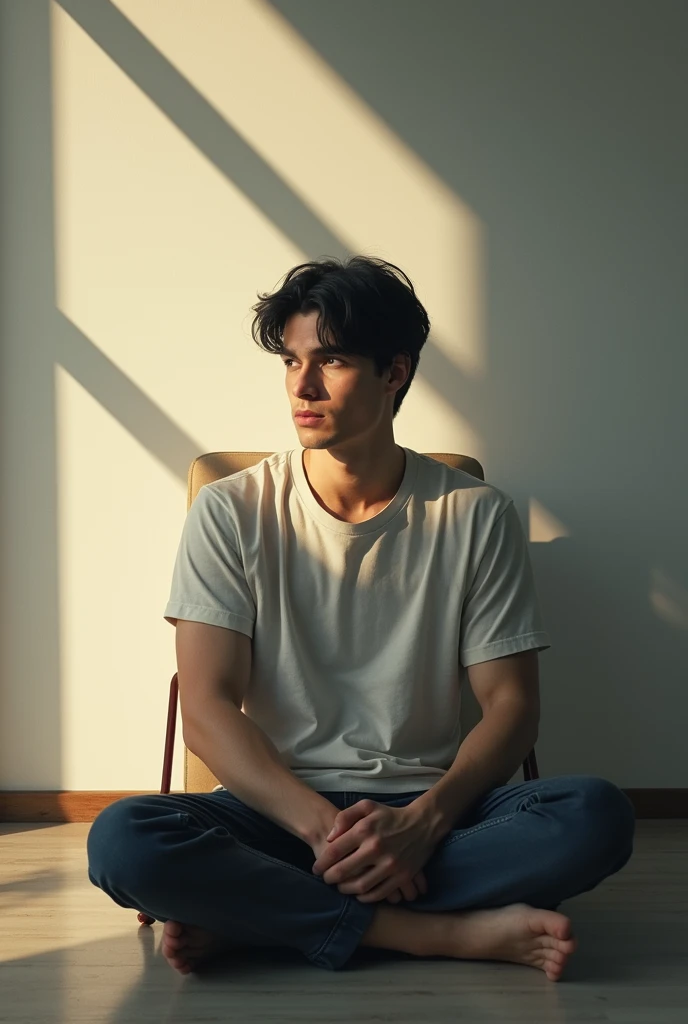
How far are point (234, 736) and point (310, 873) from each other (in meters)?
0.30

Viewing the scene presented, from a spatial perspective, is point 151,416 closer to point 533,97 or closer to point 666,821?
point 533,97

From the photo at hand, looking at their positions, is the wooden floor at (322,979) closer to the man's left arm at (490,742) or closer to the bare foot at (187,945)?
the bare foot at (187,945)

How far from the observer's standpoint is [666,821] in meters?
3.33

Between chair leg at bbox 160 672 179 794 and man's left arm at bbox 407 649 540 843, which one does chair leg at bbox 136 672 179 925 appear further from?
man's left arm at bbox 407 649 540 843

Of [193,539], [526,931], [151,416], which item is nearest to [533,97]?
[151,416]

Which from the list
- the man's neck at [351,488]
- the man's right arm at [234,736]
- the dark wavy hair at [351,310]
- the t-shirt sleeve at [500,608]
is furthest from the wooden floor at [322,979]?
the dark wavy hair at [351,310]

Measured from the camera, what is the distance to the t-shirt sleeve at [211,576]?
230 centimetres

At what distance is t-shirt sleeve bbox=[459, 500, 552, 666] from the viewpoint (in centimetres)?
237

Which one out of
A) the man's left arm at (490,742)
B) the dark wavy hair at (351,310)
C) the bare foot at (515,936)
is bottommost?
the bare foot at (515,936)

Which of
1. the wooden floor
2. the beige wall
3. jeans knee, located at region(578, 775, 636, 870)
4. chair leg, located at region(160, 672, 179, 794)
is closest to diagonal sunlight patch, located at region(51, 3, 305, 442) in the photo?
the beige wall

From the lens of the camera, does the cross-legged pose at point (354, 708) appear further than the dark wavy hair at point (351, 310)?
No

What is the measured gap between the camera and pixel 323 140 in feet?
10.9

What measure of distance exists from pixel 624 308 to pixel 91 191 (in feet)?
5.30

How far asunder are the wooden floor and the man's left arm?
283 mm
